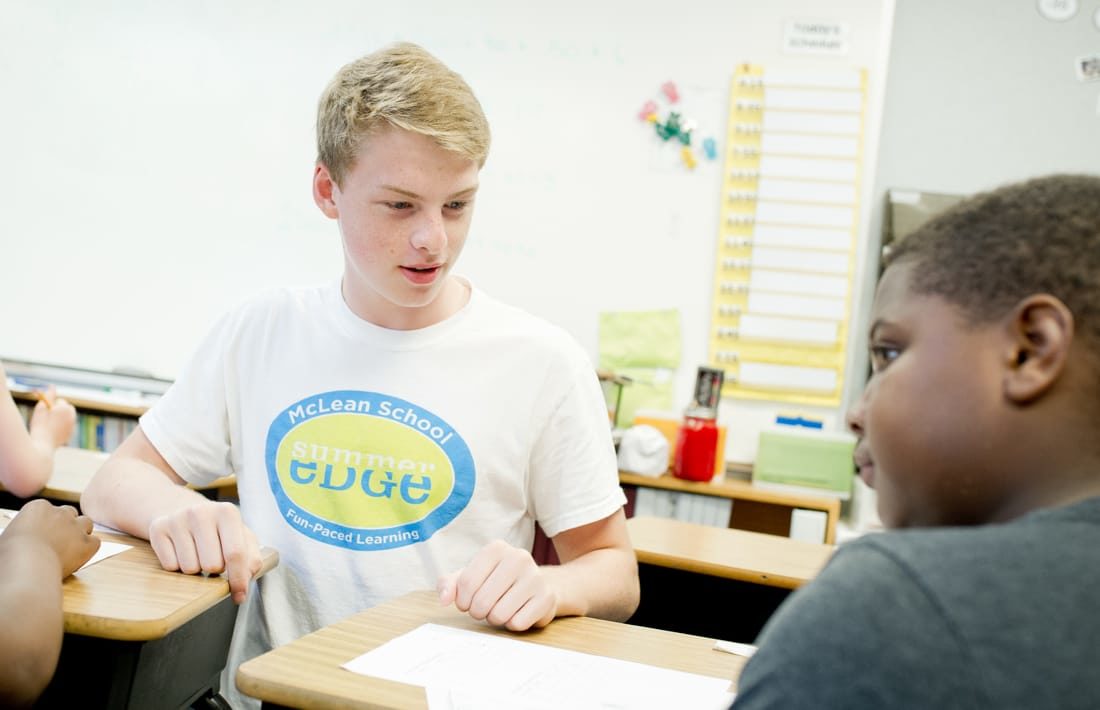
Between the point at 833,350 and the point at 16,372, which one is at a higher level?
the point at 833,350

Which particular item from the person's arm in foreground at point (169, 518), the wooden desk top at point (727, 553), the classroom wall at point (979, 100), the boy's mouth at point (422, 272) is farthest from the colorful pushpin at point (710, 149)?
the person's arm in foreground at point (169, 518)

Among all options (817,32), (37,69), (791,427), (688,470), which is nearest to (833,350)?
(791,427)

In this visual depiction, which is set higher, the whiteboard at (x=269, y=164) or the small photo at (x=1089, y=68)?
the small photo at (x=1089, y=68)

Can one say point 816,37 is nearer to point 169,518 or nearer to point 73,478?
point 73,478

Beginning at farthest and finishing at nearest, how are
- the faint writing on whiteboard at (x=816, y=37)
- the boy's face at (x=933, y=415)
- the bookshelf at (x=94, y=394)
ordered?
the faint writing on whiteboard at (x=816, y=37) < the bookshelf at (x=94, y=394) < the boy's face at (x=933, y=415)

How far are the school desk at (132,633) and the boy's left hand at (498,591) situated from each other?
282 millimetres

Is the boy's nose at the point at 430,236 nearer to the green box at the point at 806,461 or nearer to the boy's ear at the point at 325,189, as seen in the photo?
the boy's ear at the point at 325,189

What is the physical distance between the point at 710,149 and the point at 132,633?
3.01m

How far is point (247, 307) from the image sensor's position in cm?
156

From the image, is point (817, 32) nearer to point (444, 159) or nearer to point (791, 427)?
point (791, 427)

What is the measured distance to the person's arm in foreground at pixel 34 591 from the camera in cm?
92

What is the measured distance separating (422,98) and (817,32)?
2558mm

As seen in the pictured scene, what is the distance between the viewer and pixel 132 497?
1.37m

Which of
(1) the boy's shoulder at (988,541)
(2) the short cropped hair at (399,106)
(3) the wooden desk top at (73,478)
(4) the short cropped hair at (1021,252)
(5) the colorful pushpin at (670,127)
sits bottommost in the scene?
(3) the wooden desk top at (73,478)
